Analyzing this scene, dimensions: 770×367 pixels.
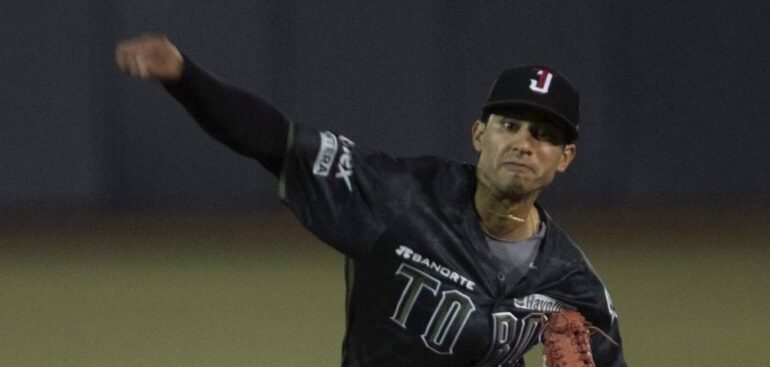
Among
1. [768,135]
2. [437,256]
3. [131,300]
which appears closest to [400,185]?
[437,256]

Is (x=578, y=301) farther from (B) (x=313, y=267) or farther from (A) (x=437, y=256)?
(B) (x=313, y=267)

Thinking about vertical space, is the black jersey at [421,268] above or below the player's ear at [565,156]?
below

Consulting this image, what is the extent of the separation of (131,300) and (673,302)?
319 cm

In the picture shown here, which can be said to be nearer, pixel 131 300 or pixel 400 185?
pixel 400 185

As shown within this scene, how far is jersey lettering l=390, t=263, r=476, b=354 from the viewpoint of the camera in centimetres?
387

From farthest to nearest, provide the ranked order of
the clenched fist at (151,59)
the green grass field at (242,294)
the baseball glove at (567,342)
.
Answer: the green grass field at (242,294) < the baseball glove at (567,342) < the clenched fist at (151,59)

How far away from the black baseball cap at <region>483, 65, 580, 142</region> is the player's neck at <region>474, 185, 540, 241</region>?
21 cm

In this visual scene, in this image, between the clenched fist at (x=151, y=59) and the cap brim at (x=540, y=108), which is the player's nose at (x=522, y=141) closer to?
the cap brim at (x=540, y=108)

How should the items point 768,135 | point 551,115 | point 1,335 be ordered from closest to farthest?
point 551,115, point 1,335, point 768,135

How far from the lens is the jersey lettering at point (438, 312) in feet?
12.7

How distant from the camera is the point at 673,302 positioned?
901cm

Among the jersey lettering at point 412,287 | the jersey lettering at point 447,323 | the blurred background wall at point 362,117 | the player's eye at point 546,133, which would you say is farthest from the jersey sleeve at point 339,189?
the blurred background wall at point 362,117

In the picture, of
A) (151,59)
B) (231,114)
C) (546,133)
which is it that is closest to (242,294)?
(546,133)

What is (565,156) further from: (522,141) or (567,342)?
(567,342)
